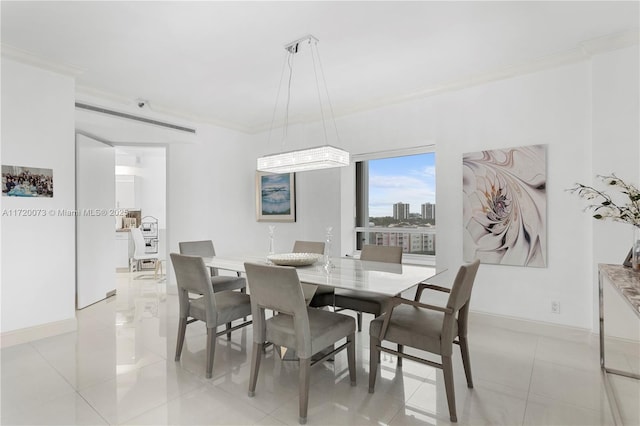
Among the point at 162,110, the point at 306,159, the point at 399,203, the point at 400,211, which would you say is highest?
the point at 162,110

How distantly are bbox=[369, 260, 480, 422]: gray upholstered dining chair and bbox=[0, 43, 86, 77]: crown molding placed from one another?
373 cm

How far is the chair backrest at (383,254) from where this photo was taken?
3205 mm

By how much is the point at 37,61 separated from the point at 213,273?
2631mm

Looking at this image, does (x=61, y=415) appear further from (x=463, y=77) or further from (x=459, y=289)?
(x=463, y=77)

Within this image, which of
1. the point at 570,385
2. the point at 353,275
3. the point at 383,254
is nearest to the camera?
the point at 570,385

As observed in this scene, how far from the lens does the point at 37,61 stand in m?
3.11

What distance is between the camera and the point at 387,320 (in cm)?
212

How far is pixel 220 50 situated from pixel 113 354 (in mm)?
2815

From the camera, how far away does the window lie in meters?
4.18

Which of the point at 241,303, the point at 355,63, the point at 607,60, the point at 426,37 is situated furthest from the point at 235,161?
the point at 607,60

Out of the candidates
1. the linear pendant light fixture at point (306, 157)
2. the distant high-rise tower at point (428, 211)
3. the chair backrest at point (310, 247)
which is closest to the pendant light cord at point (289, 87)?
the linear pendant light fixture at point (306, 157)

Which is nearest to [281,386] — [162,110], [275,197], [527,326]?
[527,326]

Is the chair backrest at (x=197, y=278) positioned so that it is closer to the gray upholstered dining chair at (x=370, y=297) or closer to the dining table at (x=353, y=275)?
the dining table at (x=353, y=275)

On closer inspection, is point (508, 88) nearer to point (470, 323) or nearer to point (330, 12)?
point (330, 12)
